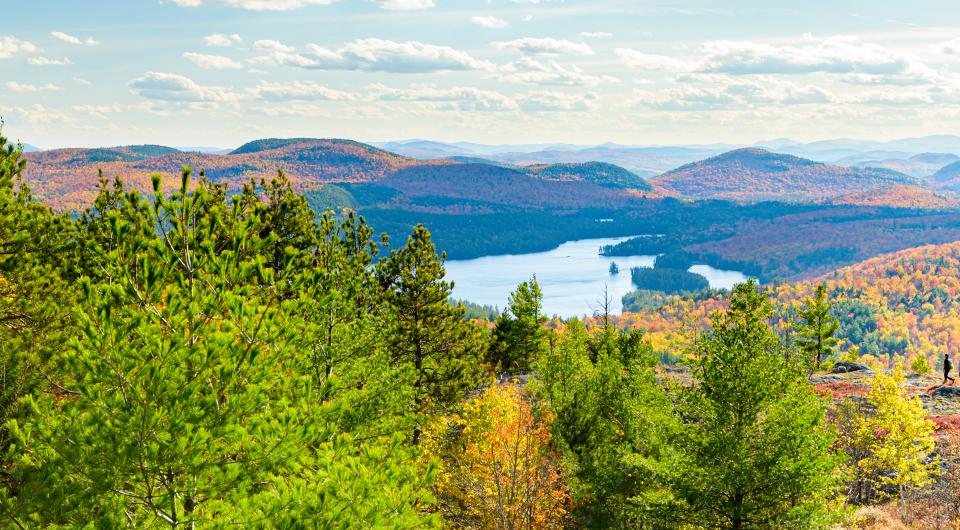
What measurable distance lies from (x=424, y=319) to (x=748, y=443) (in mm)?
15889

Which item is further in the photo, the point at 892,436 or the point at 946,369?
the point at 946,369

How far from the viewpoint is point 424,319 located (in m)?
29.8

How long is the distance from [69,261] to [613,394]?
20.8 meters

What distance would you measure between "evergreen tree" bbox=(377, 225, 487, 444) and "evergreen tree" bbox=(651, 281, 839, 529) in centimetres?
1307

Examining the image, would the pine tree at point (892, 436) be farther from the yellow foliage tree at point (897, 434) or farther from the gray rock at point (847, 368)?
the gray rock at point (847, 368)

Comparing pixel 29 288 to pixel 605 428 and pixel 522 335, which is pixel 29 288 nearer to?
pixel 605 428

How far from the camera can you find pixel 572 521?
92.6ft

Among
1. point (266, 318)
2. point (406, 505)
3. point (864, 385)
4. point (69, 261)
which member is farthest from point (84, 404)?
point (864, 385)

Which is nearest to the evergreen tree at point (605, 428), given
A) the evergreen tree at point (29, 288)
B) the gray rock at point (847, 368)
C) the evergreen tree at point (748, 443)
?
the evergreen tree at point (748, 443)

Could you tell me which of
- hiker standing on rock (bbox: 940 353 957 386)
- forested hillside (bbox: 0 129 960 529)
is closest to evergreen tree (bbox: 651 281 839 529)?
forested hillside (bbox: 0 129 960 529)

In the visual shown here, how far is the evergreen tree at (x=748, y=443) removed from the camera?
16562mm

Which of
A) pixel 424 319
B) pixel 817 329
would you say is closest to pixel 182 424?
pixel 424 319

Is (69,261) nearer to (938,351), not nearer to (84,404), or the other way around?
(84,404)

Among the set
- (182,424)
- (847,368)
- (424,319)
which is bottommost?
(847,368)
